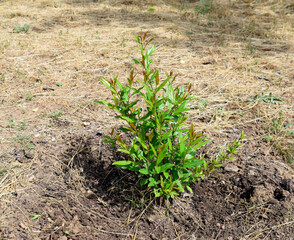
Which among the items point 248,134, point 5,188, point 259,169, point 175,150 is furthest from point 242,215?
point 5,188

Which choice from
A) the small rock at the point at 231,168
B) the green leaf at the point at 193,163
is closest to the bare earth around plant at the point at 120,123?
the small rock at the point at 231,168

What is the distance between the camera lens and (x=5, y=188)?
199 centimetres

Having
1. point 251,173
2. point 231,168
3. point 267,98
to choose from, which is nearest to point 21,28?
point 267,98

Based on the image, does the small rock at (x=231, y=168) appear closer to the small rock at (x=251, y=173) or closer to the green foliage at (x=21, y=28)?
the small rock at (x=251, y=173)

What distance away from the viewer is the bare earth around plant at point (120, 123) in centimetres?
191

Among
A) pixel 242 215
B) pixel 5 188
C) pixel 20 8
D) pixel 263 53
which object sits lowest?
pixel 242 215

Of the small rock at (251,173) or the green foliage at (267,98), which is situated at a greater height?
the green foliage at (267,98)

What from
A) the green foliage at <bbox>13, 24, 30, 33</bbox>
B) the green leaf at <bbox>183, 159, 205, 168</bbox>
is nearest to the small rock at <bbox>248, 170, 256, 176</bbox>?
the green leaf at <bbox>183, 159, 205, 168</bbox>

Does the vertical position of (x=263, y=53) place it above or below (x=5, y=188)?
above

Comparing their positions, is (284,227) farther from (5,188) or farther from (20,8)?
(20,8)

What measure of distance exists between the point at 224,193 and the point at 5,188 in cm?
165

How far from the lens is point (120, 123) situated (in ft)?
8.82

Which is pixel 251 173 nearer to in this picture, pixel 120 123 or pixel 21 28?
pixel 120 123

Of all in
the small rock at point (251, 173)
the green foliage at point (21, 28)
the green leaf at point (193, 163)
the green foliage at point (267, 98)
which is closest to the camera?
the green leaf at point (193, 163)
